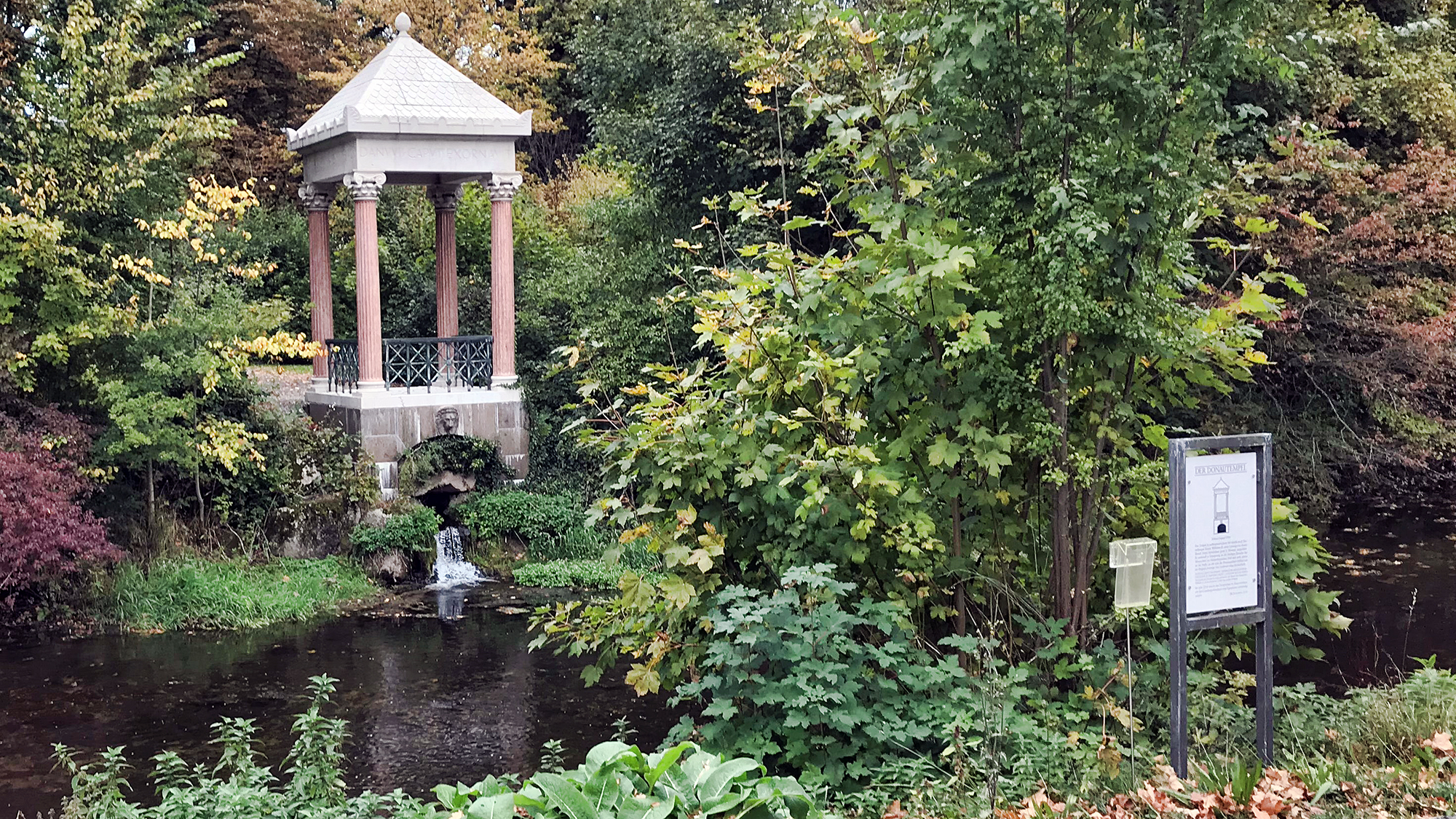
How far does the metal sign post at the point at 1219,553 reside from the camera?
477 centimetres

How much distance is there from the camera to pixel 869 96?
5.82m

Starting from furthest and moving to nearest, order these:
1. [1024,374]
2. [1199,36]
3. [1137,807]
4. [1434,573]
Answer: [1434,573]
[1024,374]
[1199,36]
[1137,807]

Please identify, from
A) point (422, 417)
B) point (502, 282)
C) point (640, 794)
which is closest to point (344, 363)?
point (422, 417)

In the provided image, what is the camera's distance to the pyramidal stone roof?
621 inches

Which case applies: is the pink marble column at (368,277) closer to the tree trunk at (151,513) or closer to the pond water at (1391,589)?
the tree trunk at (151,513)

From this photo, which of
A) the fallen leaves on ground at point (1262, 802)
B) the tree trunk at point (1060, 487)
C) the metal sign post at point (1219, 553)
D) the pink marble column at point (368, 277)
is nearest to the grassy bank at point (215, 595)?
the pink marble column at point (368, 277)

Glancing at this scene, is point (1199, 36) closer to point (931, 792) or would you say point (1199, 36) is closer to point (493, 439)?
point (931, 792)

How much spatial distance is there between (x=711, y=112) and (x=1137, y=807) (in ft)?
40.6

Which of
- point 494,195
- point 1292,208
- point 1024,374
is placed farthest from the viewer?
point 494,195

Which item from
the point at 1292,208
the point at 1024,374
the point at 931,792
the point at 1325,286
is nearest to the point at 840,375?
the point at 1024,374

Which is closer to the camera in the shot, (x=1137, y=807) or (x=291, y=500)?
(x=1137, y=807)

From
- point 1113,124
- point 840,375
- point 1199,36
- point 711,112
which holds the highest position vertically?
point 711,112

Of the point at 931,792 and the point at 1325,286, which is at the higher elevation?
the point at 1325,286

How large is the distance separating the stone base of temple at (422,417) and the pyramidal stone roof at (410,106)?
10.4 feet
